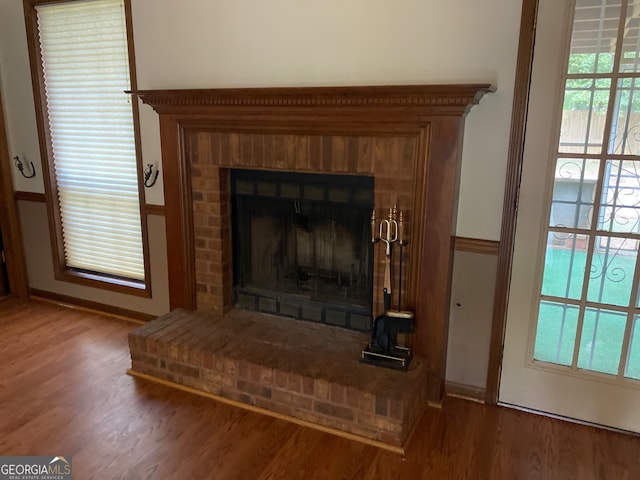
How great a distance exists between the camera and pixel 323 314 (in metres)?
2.81

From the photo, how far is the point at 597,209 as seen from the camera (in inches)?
83.5

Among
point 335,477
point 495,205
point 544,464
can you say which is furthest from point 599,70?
point 335,477

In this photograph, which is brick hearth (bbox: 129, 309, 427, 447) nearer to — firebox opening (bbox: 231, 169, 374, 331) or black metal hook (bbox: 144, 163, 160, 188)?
firebox opening (bbox: 231, 169, 374, 331)

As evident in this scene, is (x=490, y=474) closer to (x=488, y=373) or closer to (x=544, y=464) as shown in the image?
(x=544, y=464)

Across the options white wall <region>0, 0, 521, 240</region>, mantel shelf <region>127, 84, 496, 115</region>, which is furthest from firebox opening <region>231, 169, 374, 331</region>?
white wall <region>0, 0, 521, 240</region>

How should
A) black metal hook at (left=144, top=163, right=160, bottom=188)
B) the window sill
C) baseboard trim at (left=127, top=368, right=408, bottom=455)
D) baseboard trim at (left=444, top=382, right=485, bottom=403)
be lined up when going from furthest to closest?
the window sill, black metal hook at (left=144, top=163, right=160, bottom=188), baseboard trim at (left=444, top=382, right=485, bottom=403), baseboard trim at (left=127, top=368, right=408, bottom=455)

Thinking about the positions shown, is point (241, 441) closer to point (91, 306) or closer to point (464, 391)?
point (464, 391)

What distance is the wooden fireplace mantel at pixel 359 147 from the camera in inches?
85.7

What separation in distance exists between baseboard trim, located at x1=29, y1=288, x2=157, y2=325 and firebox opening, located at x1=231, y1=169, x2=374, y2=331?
83 cm

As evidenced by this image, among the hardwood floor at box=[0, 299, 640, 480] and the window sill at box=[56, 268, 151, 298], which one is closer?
the hardwood floor at box=[0, 299, 640, 480]

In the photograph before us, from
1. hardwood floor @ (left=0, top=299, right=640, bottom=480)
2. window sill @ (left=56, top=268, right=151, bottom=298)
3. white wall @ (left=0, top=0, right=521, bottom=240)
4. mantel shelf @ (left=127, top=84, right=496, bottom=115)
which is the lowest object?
hardwood floor @ (left=0, top=299, right=640, bottom=480)

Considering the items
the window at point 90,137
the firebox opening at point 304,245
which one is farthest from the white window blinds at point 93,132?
the firebox opening at point 304,245

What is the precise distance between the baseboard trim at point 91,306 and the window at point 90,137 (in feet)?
0.55

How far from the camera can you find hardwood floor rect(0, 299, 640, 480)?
6.53ft
